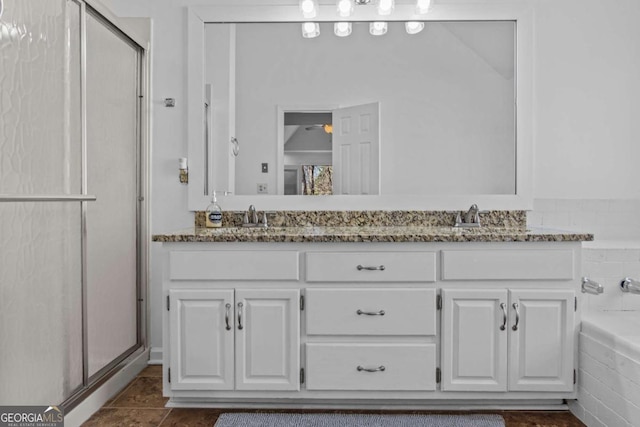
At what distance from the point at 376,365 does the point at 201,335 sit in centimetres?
77

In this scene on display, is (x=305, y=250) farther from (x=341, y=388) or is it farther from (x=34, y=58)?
(x=34, y=58)

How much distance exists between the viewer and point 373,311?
183cm

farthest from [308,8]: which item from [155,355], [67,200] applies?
[155,355]

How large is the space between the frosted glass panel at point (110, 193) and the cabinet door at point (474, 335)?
1582 millimetres

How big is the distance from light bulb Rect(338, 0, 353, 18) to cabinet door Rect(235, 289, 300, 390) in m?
1.55

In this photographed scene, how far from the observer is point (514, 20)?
2367 millimetres

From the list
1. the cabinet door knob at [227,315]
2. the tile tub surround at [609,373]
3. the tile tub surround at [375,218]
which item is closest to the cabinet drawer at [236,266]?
the cabinet door knob at [227,315]

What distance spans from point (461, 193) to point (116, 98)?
1.89m

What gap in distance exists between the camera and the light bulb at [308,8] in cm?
234

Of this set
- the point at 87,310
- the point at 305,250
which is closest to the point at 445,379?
the point at 305,250

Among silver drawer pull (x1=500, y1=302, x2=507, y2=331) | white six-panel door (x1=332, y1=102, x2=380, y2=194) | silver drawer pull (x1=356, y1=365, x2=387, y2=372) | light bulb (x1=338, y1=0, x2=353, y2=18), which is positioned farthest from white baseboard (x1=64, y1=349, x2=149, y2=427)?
light bulb (x1=338, y1=0, x2=353, y2=18)

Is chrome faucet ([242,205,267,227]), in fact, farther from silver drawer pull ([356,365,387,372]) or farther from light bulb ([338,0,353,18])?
light bulb ([338,0,353,18])

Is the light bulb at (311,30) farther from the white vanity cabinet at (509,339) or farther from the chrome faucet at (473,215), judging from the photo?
the white vanity cabinet at (509,339)

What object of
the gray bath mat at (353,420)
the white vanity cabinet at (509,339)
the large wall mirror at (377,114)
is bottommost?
the gray bath mat at (353,420)
